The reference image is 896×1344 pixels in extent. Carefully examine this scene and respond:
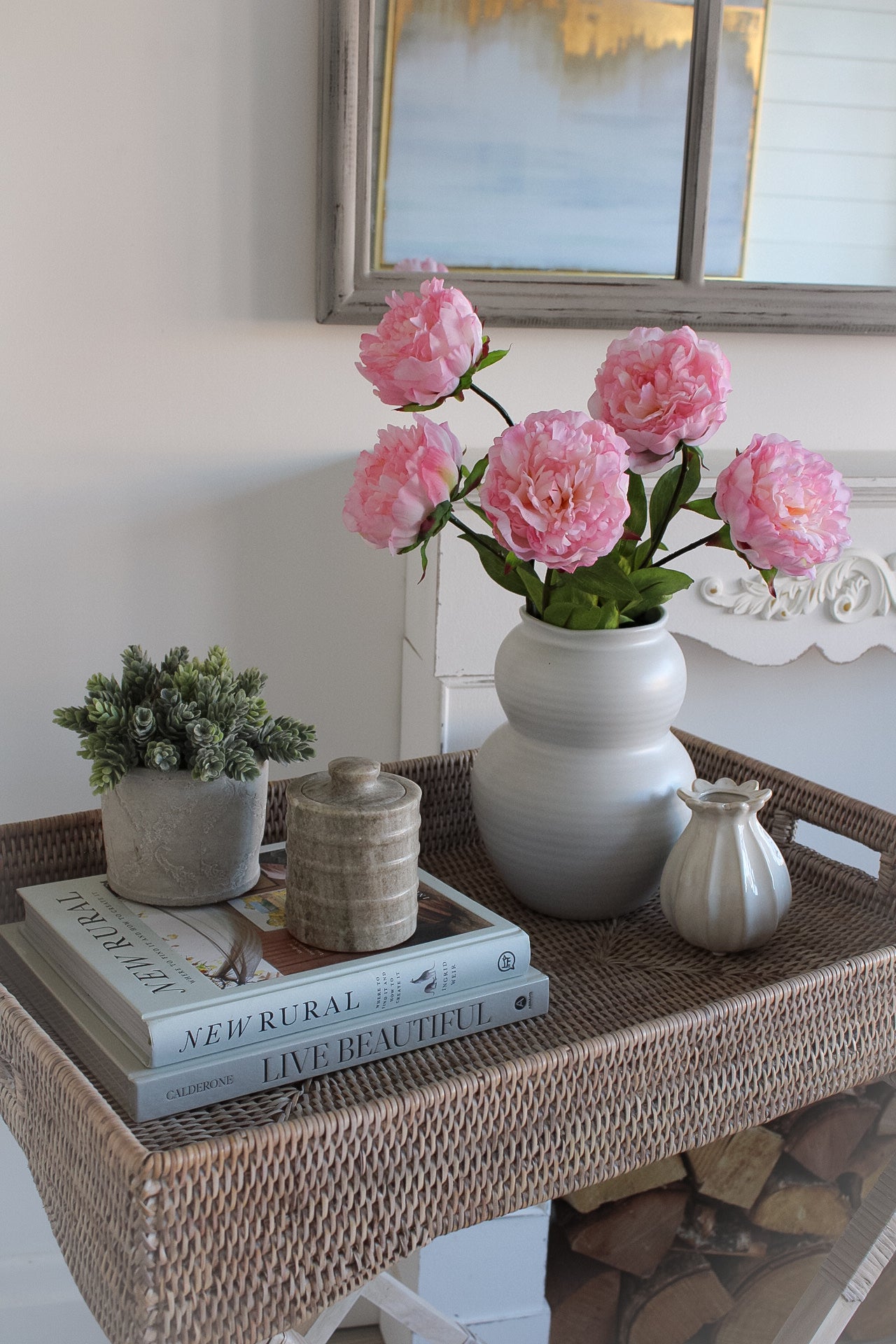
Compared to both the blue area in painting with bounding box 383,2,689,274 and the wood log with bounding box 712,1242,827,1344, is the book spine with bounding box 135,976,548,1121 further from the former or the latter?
the wood log with bounding box 712,1242,827,1344

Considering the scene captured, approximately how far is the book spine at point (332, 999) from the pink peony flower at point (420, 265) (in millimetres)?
675

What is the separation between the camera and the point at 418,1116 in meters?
0.61

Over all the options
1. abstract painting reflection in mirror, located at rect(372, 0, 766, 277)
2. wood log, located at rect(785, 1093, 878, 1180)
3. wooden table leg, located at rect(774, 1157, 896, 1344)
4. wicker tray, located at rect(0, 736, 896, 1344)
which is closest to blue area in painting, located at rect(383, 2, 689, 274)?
abstract painting reflection in mirror, located at rect(372, 0, 766, 277)

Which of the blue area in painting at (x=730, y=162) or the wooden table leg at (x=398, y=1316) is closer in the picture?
the wooden table leg at (x=398, y=1316)

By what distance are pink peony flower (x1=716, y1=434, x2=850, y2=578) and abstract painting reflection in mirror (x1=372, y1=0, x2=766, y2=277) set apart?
1.62ft

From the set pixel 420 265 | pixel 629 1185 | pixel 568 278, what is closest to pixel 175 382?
pixel 420 265

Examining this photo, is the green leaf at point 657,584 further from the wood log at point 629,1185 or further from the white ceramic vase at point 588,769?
the wood log at point 629,1185

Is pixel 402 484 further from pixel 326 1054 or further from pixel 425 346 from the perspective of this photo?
pixel 326 1054

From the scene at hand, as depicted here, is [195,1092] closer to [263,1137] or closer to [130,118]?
[263,1137]

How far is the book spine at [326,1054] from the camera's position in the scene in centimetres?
62

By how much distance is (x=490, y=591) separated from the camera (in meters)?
1.13

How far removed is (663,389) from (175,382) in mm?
537

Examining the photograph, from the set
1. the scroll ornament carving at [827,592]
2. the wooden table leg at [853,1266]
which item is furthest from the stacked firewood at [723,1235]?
the scroll ornament carving at [827,592]

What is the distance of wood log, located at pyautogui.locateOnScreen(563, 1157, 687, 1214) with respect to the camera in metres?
1.41
